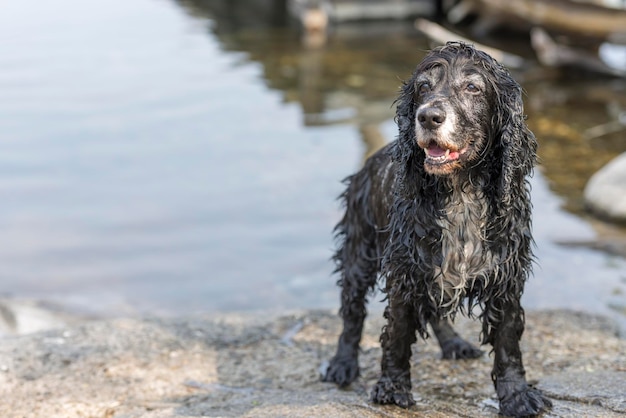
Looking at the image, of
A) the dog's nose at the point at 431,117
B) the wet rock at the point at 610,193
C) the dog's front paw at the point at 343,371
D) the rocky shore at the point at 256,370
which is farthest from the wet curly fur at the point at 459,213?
the wet rock at the point at 610,193

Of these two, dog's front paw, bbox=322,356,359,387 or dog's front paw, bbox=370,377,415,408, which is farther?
dog's front paw, bbox=322,356,359,387

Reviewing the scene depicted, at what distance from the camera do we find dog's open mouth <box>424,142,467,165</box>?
4285 millimetres

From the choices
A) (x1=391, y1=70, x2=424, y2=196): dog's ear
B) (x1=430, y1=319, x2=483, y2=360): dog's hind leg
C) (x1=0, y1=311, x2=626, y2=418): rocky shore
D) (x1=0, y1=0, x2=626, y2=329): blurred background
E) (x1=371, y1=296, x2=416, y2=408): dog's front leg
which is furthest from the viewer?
(x1=0, y1=0, x2=626, y2=329): blurred background

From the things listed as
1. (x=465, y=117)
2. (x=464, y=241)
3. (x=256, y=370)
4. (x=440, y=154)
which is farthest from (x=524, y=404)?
(x=256, y=370)

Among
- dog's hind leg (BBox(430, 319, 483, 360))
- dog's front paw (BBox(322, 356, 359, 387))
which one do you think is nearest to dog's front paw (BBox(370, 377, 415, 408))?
dog's front paw (BBox(322, 356, 359, 387))

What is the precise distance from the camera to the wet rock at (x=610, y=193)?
9500 millimetres

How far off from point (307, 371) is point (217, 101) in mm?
9253

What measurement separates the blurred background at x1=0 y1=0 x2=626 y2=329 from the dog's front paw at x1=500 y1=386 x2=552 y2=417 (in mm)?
1822

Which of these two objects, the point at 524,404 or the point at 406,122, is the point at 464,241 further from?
the point at 524,404

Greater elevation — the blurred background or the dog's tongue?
the dog's tongue

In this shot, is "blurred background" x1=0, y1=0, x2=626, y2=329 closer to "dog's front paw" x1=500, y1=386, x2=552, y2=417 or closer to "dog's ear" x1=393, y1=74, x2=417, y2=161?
"dog's ear" x1=393, y1=74, x2=417, y2=161

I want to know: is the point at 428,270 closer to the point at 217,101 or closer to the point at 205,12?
the point at 217,101

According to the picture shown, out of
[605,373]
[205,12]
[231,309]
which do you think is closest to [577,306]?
[605,373]

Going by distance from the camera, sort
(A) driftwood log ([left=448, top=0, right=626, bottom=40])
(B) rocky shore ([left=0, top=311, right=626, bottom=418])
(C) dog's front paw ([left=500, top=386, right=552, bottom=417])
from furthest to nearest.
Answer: (A) driftwood log ([left=448, top=0, right=626, bottom=40]) < (B) rocky shore ([left=0, top=311, right=626, bottom=418]) < (C) dog's front paw ([left=500, top=386, right=552, bottom=417])
